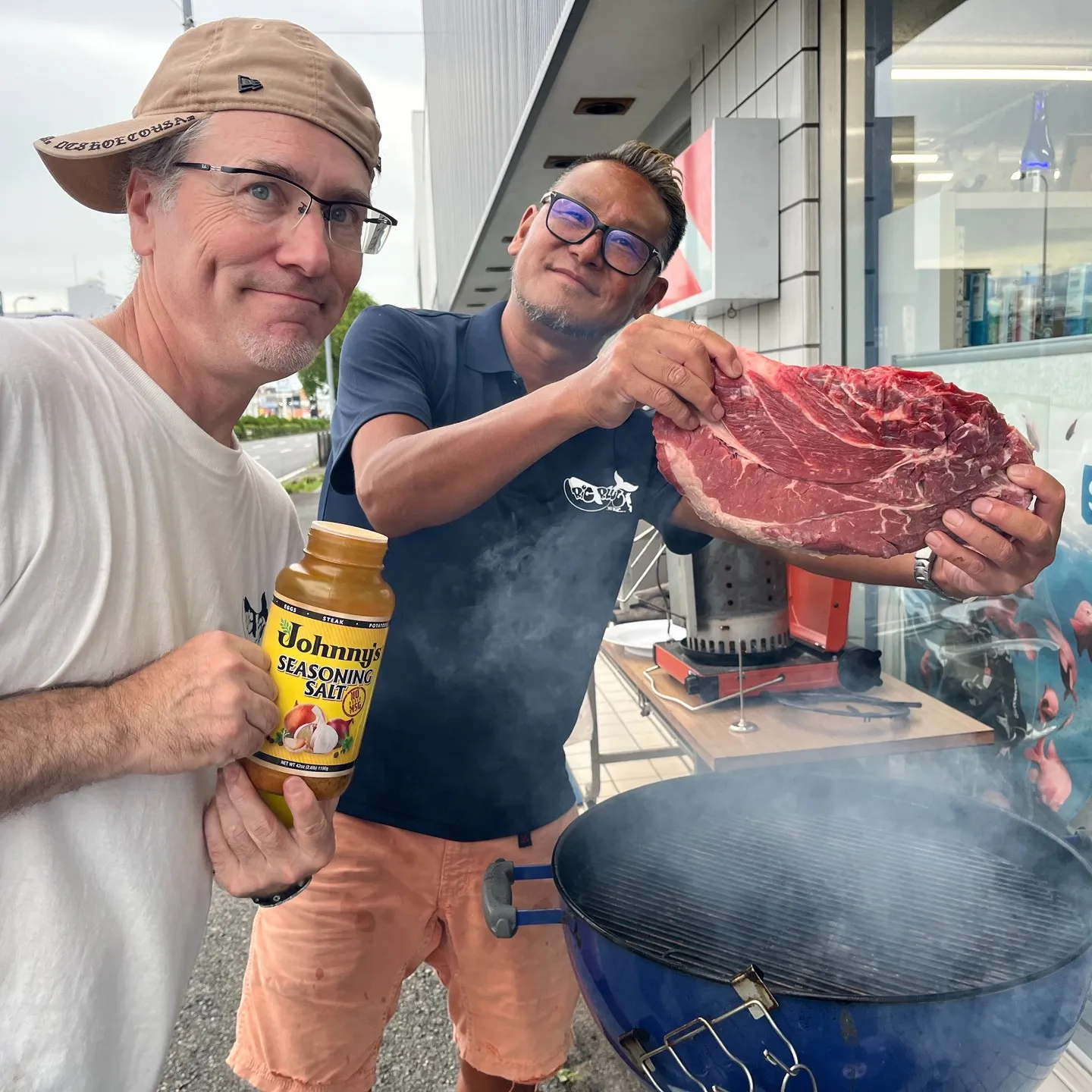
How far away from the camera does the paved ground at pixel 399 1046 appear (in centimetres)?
304

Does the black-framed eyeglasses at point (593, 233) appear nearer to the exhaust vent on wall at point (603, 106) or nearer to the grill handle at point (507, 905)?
the grill handle at point (507, 905)

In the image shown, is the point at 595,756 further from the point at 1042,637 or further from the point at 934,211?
the point at 934,211

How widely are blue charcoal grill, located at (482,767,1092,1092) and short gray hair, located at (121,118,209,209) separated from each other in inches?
58.8

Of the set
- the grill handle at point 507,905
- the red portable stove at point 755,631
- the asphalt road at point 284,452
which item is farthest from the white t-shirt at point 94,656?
the asphalt road at point 284,452

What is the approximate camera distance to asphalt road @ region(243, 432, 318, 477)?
3026 cm

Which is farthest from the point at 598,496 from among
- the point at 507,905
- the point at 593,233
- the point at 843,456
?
the point at 507,905

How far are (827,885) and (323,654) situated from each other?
1.34 meters

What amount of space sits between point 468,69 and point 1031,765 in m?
11.9

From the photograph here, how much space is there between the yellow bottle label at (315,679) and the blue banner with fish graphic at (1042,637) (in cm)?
239

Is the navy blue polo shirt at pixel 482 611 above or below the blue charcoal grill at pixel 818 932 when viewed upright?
above

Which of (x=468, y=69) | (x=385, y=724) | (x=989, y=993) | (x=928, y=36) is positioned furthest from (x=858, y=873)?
(x=468, y=69)

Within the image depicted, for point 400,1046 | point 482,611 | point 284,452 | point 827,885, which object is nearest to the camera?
point 827,885

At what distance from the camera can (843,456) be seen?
165 cm

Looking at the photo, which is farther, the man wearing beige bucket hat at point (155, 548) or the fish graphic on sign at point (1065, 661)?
the fish graphic on sign at point (1065, 661)
